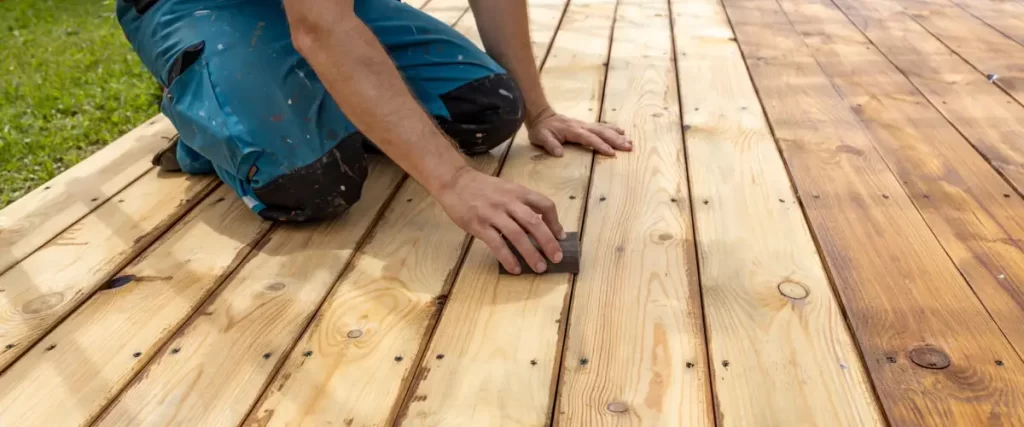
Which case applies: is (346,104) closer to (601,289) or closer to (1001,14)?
(601,289)

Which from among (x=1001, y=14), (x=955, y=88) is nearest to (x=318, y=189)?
(x=955, y=88)

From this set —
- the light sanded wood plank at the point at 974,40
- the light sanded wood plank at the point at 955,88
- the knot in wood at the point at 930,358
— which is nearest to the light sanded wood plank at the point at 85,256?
the knot in wood at the point at 930,358

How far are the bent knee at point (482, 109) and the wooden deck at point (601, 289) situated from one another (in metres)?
0.07

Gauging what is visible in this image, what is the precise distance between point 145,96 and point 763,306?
7.53 feet

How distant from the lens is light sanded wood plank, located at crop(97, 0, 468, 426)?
118 centimetres

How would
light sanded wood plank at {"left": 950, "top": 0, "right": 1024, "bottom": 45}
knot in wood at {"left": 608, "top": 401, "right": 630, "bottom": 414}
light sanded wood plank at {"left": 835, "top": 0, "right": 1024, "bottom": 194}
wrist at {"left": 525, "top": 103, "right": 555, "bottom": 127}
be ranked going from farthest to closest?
light sanded wood plank at {"left": 950, "top": 0, "right": 1024, "bottom": 45} → wrist at {"left": 525, "top": 103, "right": 555, "bottom": 127} → light sanded wood plank at {"left": 835, "top": 0, "right": 1024, "bottom": 194} → knot in wood at {"left": 608, "top": 401, "right": 630, "bottom": 414}

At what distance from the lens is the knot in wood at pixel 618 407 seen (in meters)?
1.13

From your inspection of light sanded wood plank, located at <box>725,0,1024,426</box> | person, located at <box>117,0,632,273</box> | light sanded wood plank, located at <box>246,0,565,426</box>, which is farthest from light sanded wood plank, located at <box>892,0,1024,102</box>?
light sanded wood plank, located at <box>246,0,565,426</box>

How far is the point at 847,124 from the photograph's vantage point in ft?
6.91

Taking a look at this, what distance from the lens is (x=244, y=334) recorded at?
1.34m

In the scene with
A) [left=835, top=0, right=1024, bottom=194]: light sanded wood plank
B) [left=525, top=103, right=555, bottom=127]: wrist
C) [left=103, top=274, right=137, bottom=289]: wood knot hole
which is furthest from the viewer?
[left=525, top=103, right=555, bottom=127]: wrist

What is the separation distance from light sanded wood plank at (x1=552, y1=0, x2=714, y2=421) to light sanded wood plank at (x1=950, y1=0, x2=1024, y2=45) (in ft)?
4.63

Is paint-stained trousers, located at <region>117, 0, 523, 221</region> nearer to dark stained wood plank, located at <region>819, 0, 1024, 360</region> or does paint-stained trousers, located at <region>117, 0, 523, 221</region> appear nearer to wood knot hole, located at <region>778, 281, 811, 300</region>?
wood knot hole, located at <region>778, 281, 811, 300</region>

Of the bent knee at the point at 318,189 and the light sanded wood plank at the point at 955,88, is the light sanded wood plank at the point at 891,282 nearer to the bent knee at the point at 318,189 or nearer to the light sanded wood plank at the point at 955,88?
the light sanded wood plank at the point at 955,88
